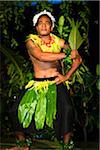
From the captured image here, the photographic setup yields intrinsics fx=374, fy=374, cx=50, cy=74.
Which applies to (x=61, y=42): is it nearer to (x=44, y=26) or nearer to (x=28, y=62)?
(x=44, y=26)

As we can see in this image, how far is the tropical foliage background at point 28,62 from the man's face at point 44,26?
0.49m

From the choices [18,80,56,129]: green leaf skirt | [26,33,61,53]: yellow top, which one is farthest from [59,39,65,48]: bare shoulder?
[18,80,56,129]: green leaf skirt

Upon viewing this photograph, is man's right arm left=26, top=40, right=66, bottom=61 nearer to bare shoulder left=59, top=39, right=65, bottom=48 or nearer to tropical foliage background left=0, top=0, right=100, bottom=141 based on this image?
bare shoulder left=59, top=39, right=65, bottom=48

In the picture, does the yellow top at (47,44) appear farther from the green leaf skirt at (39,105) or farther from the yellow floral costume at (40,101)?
the green leaf skirt at (39,105)

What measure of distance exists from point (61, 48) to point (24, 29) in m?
1.11

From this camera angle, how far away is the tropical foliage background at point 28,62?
2916 mm

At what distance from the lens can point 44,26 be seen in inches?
77.0

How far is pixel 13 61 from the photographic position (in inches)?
119

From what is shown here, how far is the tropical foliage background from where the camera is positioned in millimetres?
2916

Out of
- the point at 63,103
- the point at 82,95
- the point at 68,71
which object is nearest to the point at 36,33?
the point at 68,71

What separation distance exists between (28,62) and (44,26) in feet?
2.23

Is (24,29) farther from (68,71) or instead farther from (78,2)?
(68,71)

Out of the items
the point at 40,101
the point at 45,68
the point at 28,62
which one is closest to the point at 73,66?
the point at 45,68

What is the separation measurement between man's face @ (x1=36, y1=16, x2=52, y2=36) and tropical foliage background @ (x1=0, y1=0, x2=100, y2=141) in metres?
0.49
